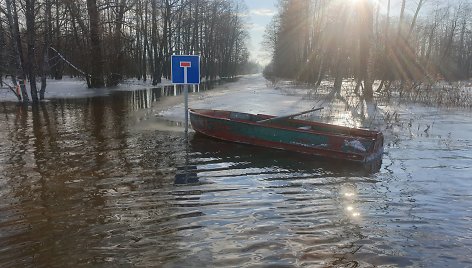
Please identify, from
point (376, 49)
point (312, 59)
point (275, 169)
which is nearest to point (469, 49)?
point (312, 59)

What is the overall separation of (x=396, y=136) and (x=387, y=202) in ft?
20.9

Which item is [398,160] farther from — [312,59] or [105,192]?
[312,59]

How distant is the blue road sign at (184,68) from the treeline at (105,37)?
43.8 feet

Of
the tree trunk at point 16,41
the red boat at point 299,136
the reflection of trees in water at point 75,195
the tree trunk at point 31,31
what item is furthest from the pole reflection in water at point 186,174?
the tree trunk at point 16,41

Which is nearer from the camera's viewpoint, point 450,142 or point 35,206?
point 35,206

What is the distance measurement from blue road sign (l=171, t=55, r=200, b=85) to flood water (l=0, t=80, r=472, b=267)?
1.84m

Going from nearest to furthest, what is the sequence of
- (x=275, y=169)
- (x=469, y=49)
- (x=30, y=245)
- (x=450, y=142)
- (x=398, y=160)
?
(x=30, y=245) → (x=275, y=169) → (x=398, y=160) → (x=450, y=142) → (x=469, y=49)

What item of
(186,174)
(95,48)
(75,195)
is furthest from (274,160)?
(95,48)

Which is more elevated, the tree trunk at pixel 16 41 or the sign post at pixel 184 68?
the tree trunk at pixel 16 41

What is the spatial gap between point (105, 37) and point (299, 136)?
27214 millimetres

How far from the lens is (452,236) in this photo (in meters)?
5.00

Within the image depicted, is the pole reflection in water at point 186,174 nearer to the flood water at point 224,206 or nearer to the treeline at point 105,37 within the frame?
the flood water at point 224,206

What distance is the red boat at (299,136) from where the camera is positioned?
8711 mm

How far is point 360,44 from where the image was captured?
23547mm
